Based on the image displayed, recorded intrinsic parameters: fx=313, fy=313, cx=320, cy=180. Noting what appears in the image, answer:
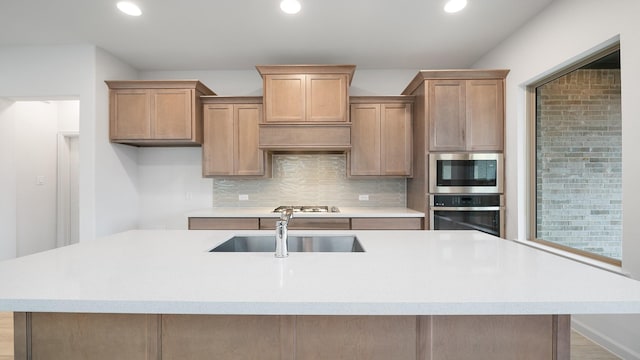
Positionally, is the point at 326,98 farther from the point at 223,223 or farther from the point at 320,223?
the point at 223,223

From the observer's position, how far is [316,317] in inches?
44.3

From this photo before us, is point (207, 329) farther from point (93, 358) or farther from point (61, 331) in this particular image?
point (61, 331)

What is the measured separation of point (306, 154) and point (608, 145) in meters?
2.83

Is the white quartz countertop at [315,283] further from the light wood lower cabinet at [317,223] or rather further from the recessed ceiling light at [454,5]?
the recessed ceiling light at [454,5]

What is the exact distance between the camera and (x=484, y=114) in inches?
126

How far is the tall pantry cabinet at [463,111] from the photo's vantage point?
317 cm

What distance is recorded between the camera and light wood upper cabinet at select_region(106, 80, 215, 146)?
11.3 feet

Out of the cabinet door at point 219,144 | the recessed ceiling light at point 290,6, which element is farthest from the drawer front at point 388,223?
the recessed ceiling light at point 290,6

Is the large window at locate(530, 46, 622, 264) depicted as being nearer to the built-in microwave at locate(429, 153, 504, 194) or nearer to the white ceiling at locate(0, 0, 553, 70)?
the built-in microwave at locate(429, 153, 504, 194)

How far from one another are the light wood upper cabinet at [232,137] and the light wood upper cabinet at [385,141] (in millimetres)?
1126

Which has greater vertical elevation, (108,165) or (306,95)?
(306,95)

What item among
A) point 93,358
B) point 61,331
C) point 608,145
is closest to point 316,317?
point 93,358

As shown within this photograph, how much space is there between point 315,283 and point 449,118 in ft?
8.84

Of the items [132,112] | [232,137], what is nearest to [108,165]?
[132,112]
